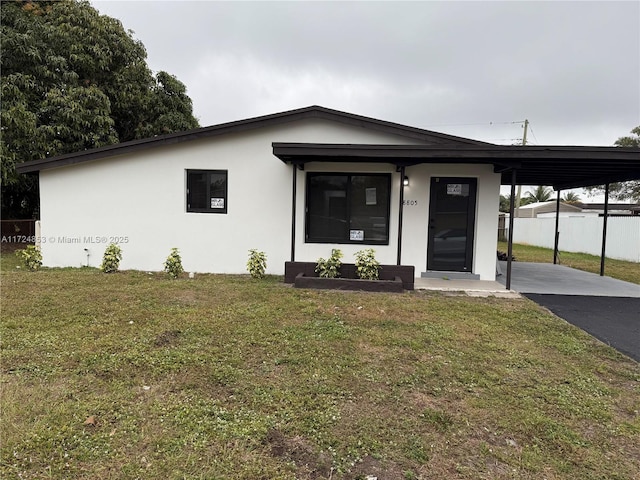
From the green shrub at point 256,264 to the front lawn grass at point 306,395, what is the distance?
7.09 ft

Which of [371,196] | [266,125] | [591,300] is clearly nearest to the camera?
[591,300]

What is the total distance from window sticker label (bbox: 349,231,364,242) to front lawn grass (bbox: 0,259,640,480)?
285cm

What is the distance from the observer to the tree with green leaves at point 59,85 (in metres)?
10.2

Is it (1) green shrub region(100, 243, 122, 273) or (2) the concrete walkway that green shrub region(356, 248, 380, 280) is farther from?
(1) green shrub region(100, 243, 122, 273)

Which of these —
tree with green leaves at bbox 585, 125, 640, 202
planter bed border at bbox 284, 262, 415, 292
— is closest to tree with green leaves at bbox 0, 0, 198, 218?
planter bed border at bbox 284, 262, 415, 292

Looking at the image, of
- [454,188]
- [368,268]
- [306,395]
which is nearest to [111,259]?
[368,268]

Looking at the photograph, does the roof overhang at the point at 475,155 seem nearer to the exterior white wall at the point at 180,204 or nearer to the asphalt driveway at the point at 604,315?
the exterior white wall at the point at 180,204

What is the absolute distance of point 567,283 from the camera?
7492 millimetres

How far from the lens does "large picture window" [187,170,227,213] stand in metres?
7.66

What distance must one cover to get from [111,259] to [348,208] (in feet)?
15.5

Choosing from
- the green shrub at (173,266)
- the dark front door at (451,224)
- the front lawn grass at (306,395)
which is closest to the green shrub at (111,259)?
the green shrub at (173,266)

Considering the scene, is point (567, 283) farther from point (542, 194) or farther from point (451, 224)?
point (542, 194)

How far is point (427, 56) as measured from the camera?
14172 mm

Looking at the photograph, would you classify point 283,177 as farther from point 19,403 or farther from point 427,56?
point 427,56
